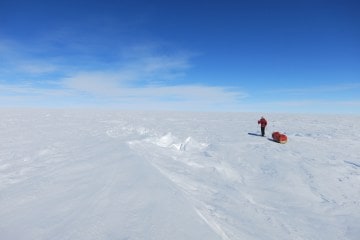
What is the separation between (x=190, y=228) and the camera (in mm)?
4160

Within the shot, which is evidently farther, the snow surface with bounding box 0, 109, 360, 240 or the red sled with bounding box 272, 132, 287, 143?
the red sled with bounding box 272, 132, 287, 143

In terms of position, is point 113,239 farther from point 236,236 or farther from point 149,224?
point 236,236

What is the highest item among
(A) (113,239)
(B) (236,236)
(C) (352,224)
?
(A) (113,239)

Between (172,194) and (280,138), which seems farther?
(280,138)

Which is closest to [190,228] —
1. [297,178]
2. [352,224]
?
[352,224]

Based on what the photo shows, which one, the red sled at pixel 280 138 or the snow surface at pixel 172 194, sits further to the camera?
the red sled at pixel 280 138

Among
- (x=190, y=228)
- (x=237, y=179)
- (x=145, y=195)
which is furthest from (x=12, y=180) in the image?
(x=237, y=179)

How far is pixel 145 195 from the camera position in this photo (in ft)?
17.5

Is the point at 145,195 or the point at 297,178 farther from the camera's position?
the point at 297,178

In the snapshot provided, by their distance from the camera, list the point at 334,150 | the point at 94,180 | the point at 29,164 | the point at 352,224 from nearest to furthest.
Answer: the point at 352,224, the point at 94,180, the point at 29,164, the point at 334,150

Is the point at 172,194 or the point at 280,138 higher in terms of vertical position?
the point at 280,138

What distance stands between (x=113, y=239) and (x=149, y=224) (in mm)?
603

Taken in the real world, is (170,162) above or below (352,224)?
above

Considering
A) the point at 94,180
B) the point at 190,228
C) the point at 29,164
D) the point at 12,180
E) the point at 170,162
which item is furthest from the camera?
the point at 170,162
